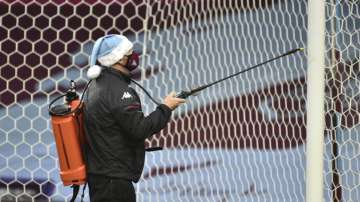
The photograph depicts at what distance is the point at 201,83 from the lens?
240cm

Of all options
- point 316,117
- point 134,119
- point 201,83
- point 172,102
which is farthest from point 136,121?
point 201,83

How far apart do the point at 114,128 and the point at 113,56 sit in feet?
0.50

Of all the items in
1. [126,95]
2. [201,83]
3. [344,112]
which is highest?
[126,95]

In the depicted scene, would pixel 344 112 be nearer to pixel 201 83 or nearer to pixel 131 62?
pixel 201 83

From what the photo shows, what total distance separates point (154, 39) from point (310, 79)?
100 centimetres

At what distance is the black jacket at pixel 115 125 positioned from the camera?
4.31 ft

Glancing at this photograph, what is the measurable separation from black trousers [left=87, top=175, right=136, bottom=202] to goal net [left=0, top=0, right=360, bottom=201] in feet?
3.27

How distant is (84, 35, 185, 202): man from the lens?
4.31ft

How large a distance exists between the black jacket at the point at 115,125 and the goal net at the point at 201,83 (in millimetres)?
1001

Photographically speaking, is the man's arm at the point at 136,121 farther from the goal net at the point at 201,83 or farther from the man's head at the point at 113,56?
the goal net at the point at 201,83

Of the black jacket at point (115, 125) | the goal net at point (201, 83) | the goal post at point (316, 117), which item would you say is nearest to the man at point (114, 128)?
the black jacket at point (115, 125)

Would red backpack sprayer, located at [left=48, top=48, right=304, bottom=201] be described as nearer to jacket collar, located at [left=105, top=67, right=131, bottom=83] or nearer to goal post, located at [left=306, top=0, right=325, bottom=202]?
jacket collar, located at [left=105, top=67, right=131, bottom=83]

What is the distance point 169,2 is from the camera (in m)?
2.39

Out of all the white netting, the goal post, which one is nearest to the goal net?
the white netting
